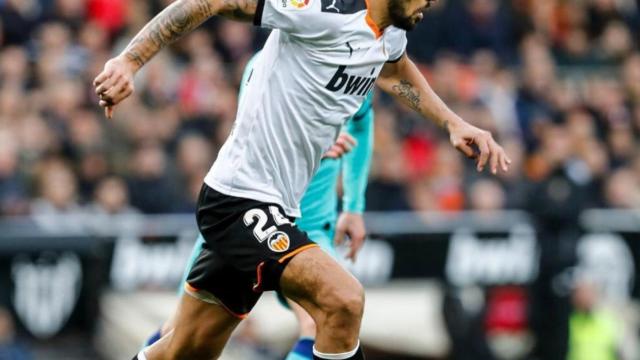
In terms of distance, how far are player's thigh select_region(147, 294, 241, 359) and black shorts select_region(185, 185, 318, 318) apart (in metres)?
0.05

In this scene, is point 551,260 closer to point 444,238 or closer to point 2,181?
point 444,238

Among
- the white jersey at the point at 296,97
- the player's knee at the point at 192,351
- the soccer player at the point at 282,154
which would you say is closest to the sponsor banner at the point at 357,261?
the player's knee at the point at 192,351

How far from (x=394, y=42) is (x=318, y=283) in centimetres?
129

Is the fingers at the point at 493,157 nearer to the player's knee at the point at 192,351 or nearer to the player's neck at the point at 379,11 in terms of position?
the player's neck at the point at 379,11

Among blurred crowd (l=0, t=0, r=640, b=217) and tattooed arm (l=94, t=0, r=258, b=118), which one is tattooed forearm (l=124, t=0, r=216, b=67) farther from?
blurred crowd (l=0, t=0, r=640, b=217)

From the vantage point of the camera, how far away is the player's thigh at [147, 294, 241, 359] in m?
7.02

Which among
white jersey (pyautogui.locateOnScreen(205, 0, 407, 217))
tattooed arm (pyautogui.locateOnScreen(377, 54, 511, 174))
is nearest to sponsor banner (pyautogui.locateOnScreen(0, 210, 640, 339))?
tattooed arm (pyautogui.locateOnScreen(377, 54, 511, 174))

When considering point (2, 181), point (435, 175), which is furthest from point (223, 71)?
point (2, 181)

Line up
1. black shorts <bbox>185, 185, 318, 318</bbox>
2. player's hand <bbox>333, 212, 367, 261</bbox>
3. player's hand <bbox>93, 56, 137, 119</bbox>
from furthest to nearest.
A: 1. player's hand <bbox>333, 212, 367, 261</bbox>
2. black shorts <bbox>185, 185, 318, 318</bbox>
3. player's hand <bbox>93, 56, 137, 119</bbox>

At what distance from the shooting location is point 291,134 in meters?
6.80

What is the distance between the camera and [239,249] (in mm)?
6754

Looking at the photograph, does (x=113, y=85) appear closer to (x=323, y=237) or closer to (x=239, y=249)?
(x=239, y=249)

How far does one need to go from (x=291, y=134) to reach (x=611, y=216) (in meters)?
9.49

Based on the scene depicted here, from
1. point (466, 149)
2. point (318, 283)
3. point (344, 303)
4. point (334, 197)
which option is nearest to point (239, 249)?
point (318, 283)
